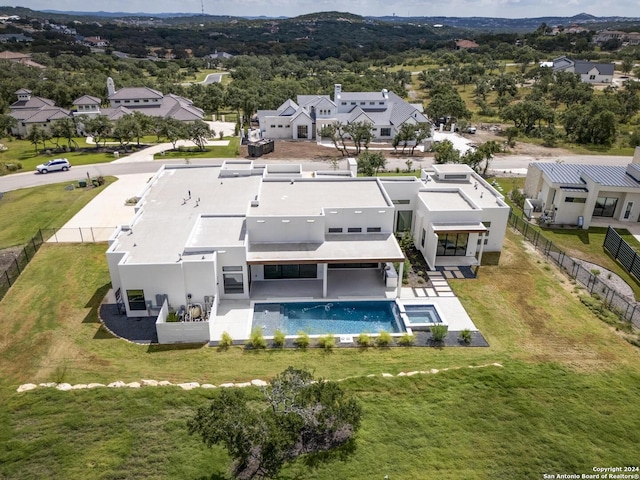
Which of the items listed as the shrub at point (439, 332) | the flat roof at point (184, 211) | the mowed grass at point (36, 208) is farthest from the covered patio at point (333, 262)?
the mowed grass at point (36, 208)

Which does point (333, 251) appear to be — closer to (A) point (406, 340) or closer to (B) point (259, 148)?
(A) point (406, 340)

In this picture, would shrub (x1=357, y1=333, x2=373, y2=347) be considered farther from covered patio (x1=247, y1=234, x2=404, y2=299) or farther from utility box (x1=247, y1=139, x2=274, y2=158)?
utility box (x1=247, y1=139, x2=274, y2=158)

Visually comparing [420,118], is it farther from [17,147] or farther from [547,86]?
[17,147]

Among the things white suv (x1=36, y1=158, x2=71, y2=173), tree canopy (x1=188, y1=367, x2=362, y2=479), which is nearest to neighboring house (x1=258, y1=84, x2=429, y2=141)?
white suv (x1=36, y1=158, x2=71, y2=173)

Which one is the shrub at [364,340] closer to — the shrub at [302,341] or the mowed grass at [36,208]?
the shrub at [302,341]

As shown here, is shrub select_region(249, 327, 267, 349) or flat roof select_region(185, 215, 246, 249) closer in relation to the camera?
shrub select_region(249, 327, 267, 349)

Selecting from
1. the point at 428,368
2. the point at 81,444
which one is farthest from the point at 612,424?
the point at 81,444
